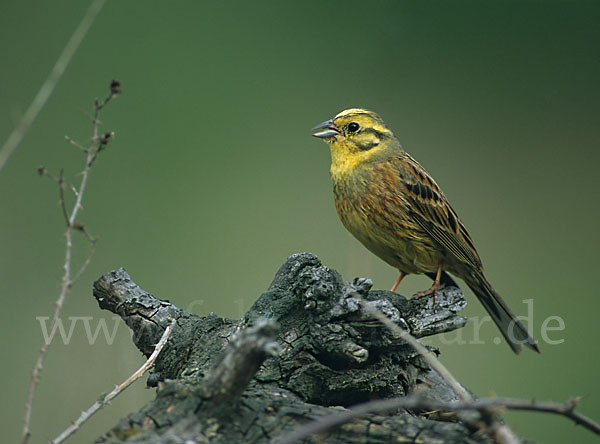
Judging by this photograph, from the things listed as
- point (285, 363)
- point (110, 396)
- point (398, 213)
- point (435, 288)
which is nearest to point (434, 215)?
point (398, 213)

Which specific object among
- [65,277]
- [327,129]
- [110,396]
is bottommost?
[110,396]

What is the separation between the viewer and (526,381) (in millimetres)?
4871

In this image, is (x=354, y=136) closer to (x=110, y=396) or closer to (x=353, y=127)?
(x=353, y=127)

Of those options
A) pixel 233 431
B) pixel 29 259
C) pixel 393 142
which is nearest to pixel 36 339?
pixel 29 259

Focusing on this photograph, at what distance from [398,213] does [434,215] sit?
22 cm

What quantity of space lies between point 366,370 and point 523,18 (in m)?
5.06

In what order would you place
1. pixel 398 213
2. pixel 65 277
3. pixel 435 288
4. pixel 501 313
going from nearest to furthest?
pixel 65 277 < pixel 435 288 < pixel 398 213 < pixel 501 313

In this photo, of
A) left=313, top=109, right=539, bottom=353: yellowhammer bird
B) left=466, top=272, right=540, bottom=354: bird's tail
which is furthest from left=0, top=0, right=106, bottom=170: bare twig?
left=466, top=272, right=540, bottom=354: bird's tail

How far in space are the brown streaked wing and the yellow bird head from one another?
22cm

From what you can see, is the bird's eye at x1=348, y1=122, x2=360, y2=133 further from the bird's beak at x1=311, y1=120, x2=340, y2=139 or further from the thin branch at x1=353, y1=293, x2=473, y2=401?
the thin branch at x1=353, y1=293, x2=473, y2=401

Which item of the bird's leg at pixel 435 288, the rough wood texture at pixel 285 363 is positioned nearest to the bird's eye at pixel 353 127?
the bird's leg at pixel 435 288

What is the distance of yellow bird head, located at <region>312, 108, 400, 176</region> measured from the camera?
12.5 feet

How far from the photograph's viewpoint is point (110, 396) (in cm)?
183

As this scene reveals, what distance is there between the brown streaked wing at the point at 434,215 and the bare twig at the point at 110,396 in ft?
5.35
